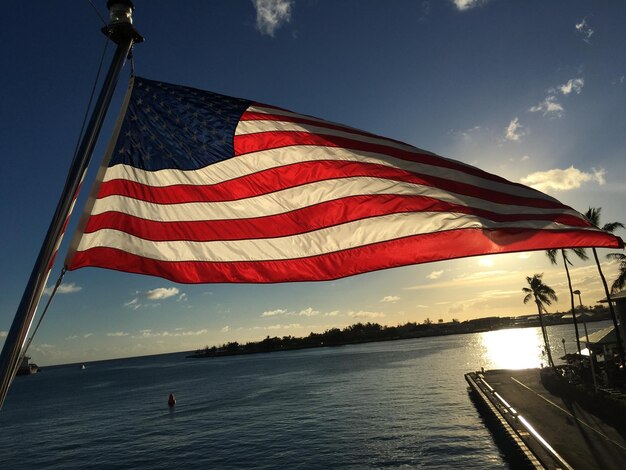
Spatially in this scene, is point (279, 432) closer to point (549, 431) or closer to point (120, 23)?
point (549, 431)

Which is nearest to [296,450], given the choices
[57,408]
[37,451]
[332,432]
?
[332,432]

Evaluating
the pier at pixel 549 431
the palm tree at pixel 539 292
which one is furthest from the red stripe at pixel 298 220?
the palm tree at pixel 539 292

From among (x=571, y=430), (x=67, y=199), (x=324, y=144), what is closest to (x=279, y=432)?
(x=571, y=430)

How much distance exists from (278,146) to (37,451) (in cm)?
5313

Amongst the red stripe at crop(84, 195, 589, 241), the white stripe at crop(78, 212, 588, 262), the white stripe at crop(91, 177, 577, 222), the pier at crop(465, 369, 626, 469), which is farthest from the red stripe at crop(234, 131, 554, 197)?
the pier at crop(465, 369, 626, 469)

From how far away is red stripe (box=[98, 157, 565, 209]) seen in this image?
5773mm

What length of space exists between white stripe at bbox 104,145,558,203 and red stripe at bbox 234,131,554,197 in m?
0.06

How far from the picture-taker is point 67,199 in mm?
3482

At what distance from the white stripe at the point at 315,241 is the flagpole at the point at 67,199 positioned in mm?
1839

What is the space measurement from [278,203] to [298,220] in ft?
1.30

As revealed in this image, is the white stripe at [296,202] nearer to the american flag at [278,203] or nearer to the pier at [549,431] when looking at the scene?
the american flag at [278,203]

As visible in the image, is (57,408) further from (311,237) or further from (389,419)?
(311,237)

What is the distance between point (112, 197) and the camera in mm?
5512

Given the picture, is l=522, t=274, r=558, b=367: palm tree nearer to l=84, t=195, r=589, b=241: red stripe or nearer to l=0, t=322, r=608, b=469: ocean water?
l=0, t=322, r=608, b=469: ocean water
